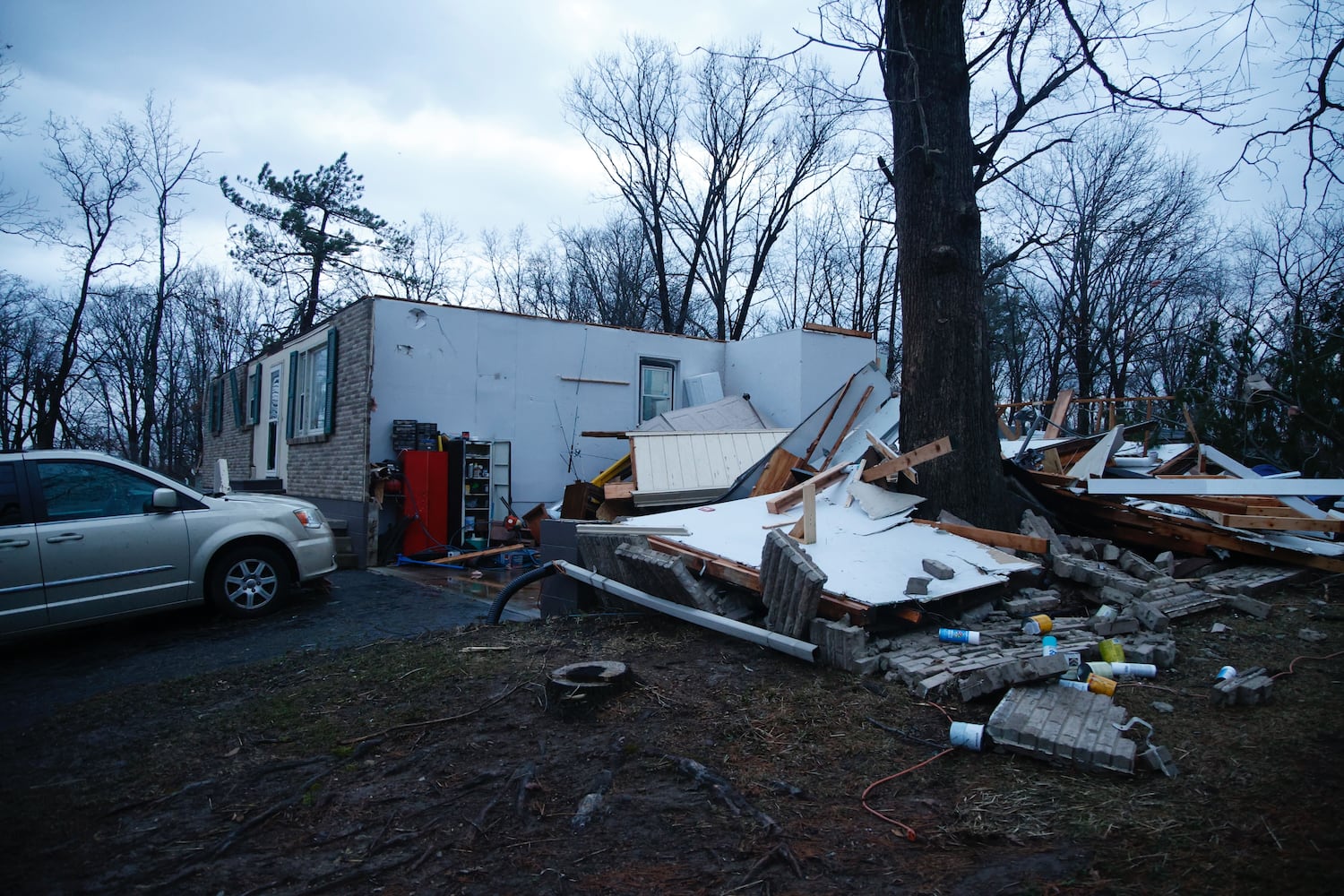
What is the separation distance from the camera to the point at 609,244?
33281mm

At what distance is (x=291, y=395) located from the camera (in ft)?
49.2

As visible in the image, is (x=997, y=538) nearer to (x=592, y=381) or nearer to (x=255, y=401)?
(x=592, y=381)

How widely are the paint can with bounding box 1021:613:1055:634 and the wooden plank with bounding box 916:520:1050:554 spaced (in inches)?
38.2

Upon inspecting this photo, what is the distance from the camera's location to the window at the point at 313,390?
42.2 feet

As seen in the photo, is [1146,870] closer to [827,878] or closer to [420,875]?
[827,878]

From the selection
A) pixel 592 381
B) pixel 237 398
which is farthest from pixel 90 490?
pixel 237 398

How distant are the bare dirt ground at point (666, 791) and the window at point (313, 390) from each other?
8716mm

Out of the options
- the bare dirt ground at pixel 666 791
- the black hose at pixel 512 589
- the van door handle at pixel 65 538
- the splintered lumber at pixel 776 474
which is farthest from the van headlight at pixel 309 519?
the splintered lumber at pixel 776 474

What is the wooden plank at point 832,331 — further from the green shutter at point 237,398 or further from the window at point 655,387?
the green shutter at point 237,398

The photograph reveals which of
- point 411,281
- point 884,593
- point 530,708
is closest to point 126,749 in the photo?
point 530,708

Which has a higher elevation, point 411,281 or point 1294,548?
point 411,281

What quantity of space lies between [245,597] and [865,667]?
20.2 ft

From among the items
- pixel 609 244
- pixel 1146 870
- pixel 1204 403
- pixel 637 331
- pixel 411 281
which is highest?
pixel 609 244

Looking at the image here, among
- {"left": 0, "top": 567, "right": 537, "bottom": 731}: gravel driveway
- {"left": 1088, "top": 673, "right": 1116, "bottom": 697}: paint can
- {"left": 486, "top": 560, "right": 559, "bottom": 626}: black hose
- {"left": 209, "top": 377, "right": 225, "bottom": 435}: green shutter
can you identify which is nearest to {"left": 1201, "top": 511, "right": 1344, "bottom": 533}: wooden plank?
{"left": 1088, "top": 673, "right": 1116, "bottom": 697}: paint can
